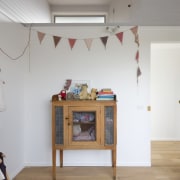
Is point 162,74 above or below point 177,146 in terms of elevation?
above

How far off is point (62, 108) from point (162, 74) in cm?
311

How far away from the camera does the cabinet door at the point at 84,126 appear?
308 centimetres

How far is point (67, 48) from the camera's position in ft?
11.6

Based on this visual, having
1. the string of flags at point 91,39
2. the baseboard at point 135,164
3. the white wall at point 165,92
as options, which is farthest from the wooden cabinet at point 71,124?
the white wall at point 165,92

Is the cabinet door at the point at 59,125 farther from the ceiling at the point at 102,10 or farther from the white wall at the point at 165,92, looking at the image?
the white wall at the point at 165,92

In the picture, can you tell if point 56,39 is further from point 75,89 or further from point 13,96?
point 13,96

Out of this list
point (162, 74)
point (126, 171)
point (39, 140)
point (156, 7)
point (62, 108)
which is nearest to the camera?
point (156, 7)

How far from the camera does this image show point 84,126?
3164 mm

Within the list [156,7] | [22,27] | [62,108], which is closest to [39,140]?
[62,108]

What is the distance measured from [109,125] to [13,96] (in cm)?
140

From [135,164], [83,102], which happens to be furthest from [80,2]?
[135,164]

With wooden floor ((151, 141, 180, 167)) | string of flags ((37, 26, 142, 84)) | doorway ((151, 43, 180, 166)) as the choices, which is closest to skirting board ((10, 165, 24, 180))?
string of flags ((37, 26, 142, 84))

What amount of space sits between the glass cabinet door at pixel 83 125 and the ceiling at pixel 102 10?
1.47 m

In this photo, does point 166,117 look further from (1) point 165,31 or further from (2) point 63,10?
(2) point 63,10
